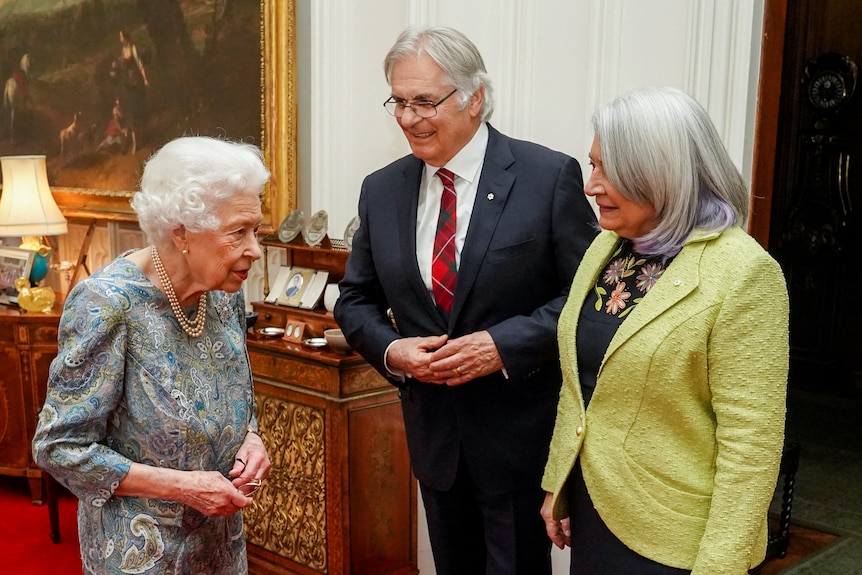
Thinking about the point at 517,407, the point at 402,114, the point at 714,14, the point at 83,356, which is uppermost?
the point at 714,14

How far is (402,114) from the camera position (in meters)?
2.51

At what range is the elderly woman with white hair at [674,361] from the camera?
69.1 inches

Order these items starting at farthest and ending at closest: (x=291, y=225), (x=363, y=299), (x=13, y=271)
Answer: (x=13, y=271) < (x=291, y=225) < (x=363, y=299)

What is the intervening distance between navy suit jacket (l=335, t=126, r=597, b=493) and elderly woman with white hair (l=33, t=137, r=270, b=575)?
1.81 feet

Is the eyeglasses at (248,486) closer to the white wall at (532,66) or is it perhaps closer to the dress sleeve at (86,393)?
the dress sleeve at (86,393)

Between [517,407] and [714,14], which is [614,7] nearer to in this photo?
[714,14]

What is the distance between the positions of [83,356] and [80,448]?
194 millimetres

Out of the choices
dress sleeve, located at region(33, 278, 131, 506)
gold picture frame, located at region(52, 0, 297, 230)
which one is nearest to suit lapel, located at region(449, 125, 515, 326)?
dress sleeve, located at region(33, 278, 131, 506)

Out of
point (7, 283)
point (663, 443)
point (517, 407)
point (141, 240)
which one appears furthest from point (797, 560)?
point (7, 283)

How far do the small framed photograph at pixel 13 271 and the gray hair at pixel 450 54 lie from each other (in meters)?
3.60

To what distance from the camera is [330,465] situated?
11.9 feet

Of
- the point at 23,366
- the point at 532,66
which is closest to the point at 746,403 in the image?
the point at 532,66

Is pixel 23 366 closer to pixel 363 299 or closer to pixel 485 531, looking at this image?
pixel 363 299

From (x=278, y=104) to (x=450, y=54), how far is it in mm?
1991
